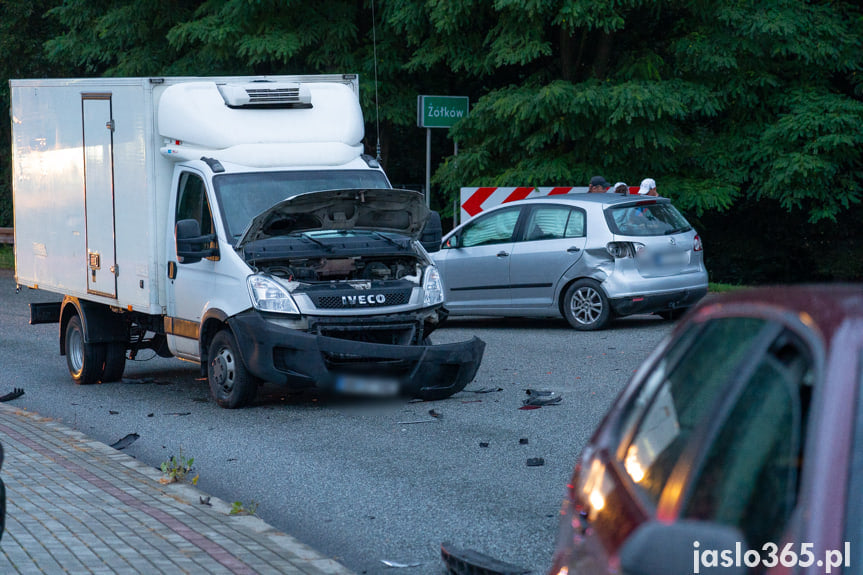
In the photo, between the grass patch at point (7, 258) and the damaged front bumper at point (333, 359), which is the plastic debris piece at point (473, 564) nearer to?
the damaged front bumper at point (333, 359)

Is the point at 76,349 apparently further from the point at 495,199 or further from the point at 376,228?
the point at 495,199

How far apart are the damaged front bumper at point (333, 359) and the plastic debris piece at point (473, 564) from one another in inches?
149

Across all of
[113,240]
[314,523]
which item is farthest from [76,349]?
[314,523]

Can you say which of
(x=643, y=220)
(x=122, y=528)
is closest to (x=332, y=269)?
(x=122, y=528)

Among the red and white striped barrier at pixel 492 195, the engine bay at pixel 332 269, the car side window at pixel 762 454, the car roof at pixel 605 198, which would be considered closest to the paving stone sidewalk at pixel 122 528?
the engine bay at pixel 332 269

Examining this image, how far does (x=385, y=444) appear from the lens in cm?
845

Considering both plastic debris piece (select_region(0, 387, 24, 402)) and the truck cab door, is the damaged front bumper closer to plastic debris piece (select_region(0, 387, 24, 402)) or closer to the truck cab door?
the truck cab door

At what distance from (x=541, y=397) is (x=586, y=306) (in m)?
4.51

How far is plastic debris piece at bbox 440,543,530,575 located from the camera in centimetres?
525

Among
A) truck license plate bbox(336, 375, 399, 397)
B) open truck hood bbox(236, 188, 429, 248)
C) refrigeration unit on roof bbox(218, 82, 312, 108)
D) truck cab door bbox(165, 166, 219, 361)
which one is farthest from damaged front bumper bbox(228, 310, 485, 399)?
refrigeration unit on roof bbox(218, 82, 312, 108)

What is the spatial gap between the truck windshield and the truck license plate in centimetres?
160

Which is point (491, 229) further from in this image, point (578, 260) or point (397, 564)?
point (397, 564)

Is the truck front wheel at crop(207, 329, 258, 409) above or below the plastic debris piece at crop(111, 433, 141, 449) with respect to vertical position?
above

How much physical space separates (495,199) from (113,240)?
8.36 metres
